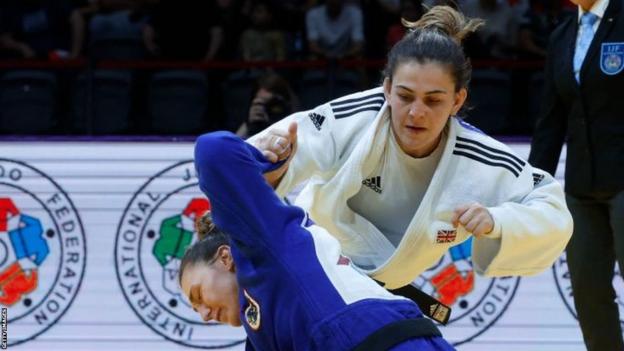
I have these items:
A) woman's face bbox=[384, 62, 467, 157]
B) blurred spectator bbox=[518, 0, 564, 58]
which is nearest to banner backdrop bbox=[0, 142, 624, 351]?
woman's face bbox=[384, 62, 467, 157]

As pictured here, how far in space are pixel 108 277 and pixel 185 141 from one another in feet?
2.96

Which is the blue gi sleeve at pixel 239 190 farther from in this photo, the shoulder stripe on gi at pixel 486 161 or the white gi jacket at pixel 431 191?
the shoulder stripe on gi at pixel 486 161

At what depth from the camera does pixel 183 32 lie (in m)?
10.6

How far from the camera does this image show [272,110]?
25.2 feet

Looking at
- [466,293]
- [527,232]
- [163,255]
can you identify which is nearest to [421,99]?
[527,232]

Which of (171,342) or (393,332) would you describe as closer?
(393,332)

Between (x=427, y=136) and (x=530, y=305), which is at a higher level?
(x=427, y=136)

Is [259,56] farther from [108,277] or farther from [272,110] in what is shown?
[108,277]

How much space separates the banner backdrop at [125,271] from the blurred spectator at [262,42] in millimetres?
3625

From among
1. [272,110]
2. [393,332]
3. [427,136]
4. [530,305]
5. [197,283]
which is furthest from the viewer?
[272,110]

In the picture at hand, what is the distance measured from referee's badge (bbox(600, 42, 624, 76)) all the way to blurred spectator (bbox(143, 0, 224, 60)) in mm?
5332

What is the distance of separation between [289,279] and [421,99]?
1.01 m

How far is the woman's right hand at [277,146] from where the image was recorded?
3.52 m

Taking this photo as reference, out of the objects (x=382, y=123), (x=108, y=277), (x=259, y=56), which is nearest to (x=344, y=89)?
(x=259, y=56)
